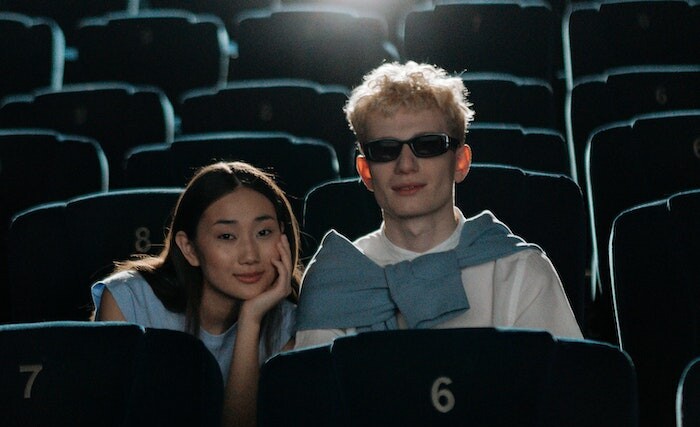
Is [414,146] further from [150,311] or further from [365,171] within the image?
[150,311]

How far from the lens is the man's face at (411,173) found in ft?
3.76

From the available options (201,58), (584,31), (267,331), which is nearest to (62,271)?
(267,331)

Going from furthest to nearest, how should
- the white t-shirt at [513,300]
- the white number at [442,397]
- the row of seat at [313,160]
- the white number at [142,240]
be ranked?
the row of seat at [313,160] < the white number at [142,240] < the white t-shirt at [513,300] < the white number at [442,397]

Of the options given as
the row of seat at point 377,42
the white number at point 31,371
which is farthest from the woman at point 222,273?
the row of seat at point 377,42

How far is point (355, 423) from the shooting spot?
86 centimetres

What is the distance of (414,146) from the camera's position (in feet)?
3.77

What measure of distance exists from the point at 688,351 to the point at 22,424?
0.65 meters

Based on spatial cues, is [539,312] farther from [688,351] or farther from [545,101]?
[545,101]

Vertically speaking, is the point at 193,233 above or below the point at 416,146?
below

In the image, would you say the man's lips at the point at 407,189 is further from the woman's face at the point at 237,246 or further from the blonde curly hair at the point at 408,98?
the woman's face at the point at 237,246

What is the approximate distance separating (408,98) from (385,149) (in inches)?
2.3

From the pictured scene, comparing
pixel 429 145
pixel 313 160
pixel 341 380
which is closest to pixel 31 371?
pixel 341 380

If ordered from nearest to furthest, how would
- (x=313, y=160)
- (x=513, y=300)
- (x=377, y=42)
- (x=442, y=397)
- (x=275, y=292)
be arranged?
(x=442, y=397) < (x=513, y=300) < (x=275, y=292) < (x=313, y=160) < (x=377, y=42)

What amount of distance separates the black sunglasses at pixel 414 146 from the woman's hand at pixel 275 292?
0.52 feet
